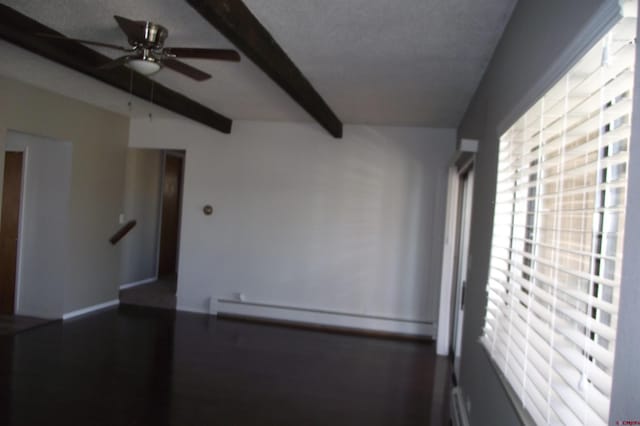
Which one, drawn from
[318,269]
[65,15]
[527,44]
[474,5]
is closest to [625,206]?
[527,44]

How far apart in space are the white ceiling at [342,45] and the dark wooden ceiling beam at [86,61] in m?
0.09

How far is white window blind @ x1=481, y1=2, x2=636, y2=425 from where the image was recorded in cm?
96

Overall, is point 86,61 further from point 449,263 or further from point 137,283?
point 137,283

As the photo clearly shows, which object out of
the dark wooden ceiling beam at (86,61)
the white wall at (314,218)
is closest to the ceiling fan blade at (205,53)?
the dark wooden ceiling beam at (86,61)

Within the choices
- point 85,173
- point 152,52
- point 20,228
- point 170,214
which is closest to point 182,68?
point 152,52

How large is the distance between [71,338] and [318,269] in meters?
2.79

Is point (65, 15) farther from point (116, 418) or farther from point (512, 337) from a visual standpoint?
point (512, 337)

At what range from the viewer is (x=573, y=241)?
1.32 metres

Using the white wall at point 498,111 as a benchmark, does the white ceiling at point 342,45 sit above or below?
above

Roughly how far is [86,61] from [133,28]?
1325mm

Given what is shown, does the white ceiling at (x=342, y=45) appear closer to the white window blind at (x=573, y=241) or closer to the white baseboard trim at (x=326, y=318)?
the white window blind at (x=573, y=241)

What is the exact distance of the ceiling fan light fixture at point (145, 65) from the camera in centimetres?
239

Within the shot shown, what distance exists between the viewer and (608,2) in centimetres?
98

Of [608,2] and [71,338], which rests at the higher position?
[608,2]
